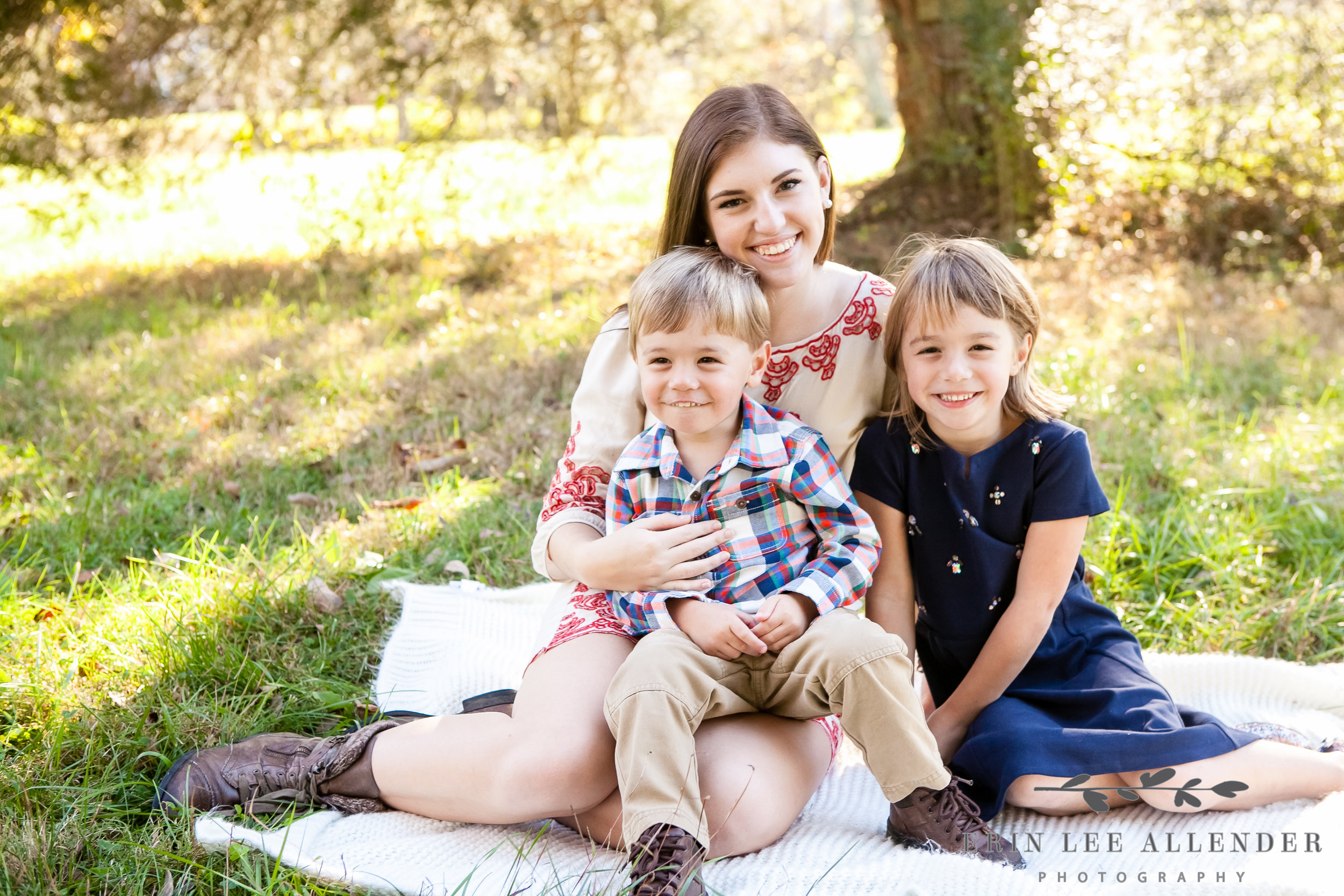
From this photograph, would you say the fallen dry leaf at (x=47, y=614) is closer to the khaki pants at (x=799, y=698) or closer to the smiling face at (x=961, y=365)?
the khaki pants at (x=799, y=698)

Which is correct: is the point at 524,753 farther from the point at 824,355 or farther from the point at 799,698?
the point at 824,355

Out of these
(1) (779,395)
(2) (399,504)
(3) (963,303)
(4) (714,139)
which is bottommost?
(2) (399,504)

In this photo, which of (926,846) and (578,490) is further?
(578,490)

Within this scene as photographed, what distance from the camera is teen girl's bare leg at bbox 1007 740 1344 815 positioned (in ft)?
7.40

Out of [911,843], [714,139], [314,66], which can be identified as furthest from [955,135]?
[911,843]

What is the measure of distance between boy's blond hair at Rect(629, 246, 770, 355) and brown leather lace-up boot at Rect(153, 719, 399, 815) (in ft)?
3.73

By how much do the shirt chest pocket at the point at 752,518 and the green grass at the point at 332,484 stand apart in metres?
1.11

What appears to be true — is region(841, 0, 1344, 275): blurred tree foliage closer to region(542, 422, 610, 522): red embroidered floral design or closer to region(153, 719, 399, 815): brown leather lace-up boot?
region(542, 422, 610, 522): red embroidered floral design

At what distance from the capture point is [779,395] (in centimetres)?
266

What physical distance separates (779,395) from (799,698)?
30.5 inches

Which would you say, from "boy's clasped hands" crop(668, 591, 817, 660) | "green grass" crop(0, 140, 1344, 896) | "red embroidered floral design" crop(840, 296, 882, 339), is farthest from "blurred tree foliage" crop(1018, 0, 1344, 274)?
"boy's clasped hands" crop(668, 591, 817, 660)

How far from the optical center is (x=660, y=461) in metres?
2.44

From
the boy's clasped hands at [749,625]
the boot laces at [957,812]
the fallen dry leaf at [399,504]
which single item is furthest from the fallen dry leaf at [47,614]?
the boot laces at [957,812]

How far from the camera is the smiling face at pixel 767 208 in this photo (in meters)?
2.50
